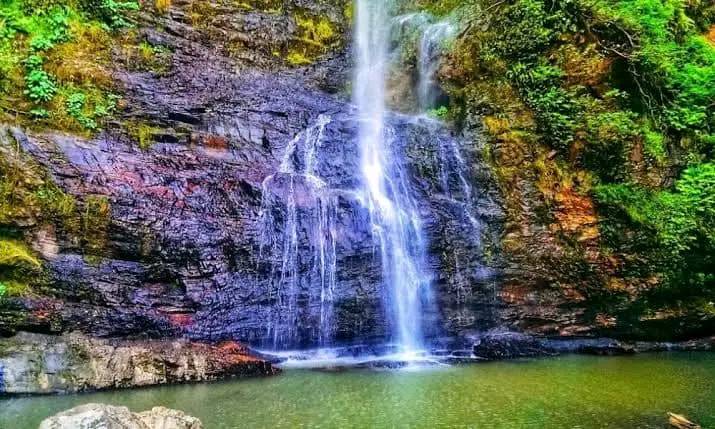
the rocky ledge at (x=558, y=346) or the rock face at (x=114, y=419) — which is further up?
the rocky ledge at (x=558, y=346)

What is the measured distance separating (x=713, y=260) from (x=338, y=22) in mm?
11638

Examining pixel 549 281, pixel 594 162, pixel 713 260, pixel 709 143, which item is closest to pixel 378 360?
pixel 549 281

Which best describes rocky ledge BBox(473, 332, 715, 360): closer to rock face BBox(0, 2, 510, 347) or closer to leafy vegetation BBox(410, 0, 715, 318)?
rock face BBox(0, 2, 510, 347)

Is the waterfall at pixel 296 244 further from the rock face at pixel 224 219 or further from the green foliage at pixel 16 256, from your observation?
the green foliage at pixel 16 256

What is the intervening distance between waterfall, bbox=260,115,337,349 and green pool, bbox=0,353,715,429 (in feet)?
4.57

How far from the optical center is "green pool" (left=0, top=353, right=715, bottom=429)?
599cm

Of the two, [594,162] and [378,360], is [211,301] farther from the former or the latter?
[594,162]

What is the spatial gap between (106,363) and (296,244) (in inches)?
152

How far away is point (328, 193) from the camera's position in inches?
442

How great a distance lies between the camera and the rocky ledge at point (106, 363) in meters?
7.75

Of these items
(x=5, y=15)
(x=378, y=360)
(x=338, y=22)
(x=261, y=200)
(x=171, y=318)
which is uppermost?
(x=338, y=22)

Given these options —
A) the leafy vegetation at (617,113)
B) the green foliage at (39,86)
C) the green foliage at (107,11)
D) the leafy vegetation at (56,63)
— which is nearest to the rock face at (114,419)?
the leafy vegetation at (56,63)

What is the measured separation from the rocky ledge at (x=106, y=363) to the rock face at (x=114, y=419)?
3881 millimetres

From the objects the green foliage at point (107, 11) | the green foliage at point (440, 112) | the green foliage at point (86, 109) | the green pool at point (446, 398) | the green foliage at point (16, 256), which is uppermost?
the green foliage at point (107, 11)
